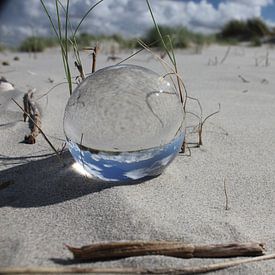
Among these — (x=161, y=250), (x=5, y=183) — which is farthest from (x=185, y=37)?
(x=161, y=250)

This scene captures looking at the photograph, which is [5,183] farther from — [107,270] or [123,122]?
[107,270]

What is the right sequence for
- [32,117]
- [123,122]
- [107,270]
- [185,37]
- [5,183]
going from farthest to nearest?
[185,37] < [32,117] < [5,183] < [123,122] < [107,270]

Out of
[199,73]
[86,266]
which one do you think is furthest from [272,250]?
[199,73]

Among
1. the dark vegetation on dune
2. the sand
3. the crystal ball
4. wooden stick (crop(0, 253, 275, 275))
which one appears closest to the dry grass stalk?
the sand

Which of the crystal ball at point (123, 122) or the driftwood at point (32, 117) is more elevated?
the crystal ball at point (123, 122)

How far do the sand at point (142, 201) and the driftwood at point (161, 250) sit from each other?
17mm

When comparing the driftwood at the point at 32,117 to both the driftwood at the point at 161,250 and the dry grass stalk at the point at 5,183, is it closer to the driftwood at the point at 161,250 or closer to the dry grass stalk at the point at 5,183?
the dry grass stalk at the point at 5,183

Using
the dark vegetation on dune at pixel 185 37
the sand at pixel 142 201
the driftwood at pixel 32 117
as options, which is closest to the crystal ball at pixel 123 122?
the sand at pixel 142 201

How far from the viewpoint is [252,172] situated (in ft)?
5.94

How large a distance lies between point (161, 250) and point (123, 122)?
1.38 feet

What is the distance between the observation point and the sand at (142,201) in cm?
124

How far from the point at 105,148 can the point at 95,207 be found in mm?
181

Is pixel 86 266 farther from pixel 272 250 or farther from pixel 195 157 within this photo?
pixel 195 157

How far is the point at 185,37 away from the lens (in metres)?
8.33
